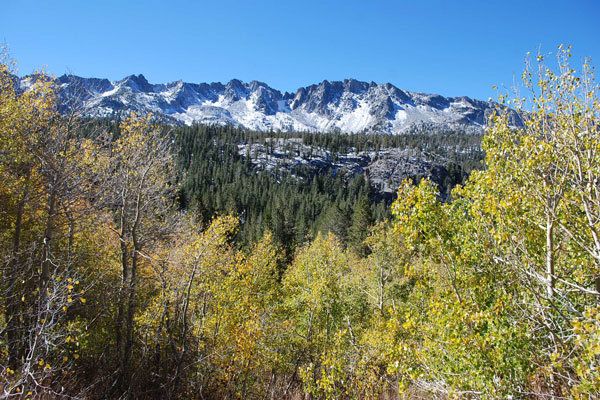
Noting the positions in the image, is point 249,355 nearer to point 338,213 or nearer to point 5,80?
point 5,80

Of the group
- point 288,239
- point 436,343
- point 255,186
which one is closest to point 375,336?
point 436,343

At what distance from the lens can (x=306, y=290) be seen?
15266mm

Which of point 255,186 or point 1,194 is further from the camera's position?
point 255,186

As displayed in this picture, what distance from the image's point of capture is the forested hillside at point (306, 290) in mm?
5988

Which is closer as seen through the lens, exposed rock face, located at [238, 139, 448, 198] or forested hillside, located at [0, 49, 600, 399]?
forested hillside, located at [0, 49, 600, 399]

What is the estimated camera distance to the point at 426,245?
6.97m

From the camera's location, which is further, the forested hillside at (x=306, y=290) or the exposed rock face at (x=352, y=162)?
the exposed rock face at (x=352, y=162)

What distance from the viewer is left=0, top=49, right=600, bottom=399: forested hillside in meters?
5.99

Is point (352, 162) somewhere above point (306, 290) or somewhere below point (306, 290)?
above

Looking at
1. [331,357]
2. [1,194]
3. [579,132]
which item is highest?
[579,132]

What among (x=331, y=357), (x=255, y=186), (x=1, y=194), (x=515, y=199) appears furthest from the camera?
(x=255, y=186)

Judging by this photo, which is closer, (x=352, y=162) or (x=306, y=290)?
(x=306, y=290)

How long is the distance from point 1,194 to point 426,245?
52.9ft

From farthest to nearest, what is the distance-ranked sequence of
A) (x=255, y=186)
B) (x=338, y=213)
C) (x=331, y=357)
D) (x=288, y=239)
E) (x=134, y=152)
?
1. (x=255, y=186)
2. (x=338, y=213)
3. (x=288, y=239)
4. (x=134, y=152)
5. (x=331, y=357)
